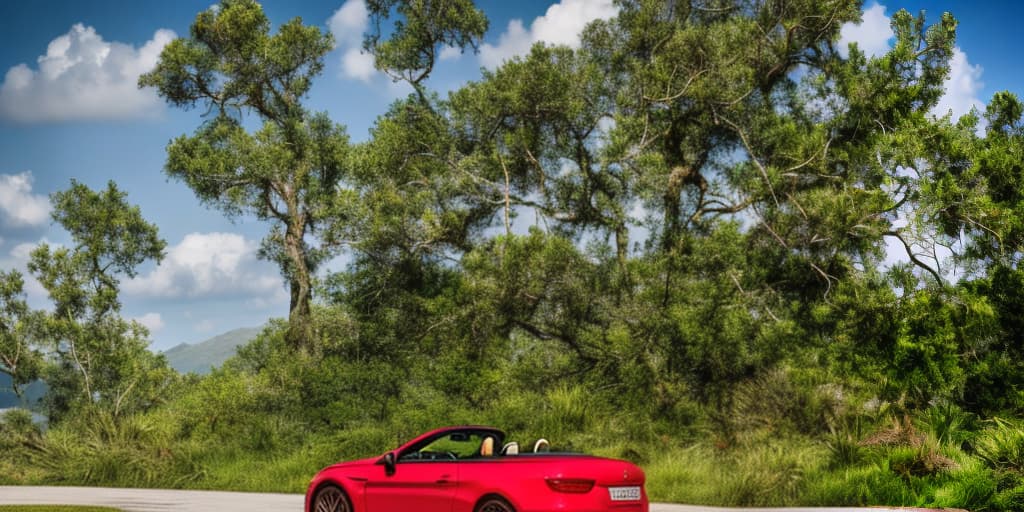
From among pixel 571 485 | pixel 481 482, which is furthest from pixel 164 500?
pixel 571 485

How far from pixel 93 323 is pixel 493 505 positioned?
22.9 m

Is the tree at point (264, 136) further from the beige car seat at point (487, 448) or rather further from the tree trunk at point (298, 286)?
the beige car seat at point (487, 448)

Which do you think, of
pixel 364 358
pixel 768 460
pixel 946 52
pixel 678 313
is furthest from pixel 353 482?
pixel 946 52

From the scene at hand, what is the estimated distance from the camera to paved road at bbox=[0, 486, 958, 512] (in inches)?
509

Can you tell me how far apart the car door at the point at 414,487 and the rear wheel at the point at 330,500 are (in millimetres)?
423

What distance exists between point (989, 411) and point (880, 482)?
5.20 metres

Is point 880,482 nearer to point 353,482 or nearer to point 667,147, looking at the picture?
point 353,482

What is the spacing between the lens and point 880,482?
13.3 meters

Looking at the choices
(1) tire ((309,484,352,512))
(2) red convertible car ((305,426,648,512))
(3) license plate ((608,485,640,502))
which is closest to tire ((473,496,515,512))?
(2) red convertible car ((305,426,648,512))

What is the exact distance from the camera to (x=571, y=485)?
322 inches

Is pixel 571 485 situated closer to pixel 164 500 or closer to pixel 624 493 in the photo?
pixel 624 493

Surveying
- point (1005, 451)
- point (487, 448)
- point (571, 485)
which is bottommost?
point (1005, 451)

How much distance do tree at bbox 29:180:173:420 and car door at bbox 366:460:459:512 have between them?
1987cm

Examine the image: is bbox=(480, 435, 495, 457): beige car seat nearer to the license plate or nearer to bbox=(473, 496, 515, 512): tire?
bbox=(473, 496, 515, 512): tire
